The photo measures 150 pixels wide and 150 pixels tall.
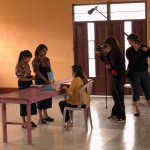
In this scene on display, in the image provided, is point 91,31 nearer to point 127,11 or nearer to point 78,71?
point 127,11

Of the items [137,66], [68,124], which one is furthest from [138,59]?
[68,124]

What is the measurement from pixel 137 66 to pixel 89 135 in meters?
1.65

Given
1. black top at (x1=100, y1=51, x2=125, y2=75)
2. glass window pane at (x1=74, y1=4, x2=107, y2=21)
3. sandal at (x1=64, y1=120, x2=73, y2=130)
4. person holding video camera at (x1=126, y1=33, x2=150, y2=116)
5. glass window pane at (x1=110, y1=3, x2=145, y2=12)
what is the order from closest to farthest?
1. sandal at (x1=64, y1=120, x2=73, y2=130)
2. black top at (x1=100, y1=51, x2=125, y2=75)
3. person holding video camera at (x1=126, y1=33, x2=150, y2=116)
4. glass window pane at (x1=110, y1=3, x2=145, y2=12)
5. glass window pane at (x1=74, y1=4, x2=107, y2=21)

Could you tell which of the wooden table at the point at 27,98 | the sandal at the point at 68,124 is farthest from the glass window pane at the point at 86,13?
the sandal at the point at 68,124

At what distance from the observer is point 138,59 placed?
7188 millimetres

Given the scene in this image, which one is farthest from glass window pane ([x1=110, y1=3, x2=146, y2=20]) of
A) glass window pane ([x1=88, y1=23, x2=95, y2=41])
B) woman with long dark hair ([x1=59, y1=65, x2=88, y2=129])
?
woman with long dark hair ([x1=59, y1=65, x2=88, y2=129])

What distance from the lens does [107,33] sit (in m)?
9.93

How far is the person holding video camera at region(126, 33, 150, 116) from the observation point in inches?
281

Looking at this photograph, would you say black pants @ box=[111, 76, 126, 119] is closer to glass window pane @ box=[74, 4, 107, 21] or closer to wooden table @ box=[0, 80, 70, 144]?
wooden table @ box=[0, 80, 70, 144]

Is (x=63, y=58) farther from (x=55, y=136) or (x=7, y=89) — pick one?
(x=55, y=136)

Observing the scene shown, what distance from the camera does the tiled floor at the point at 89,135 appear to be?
562 centimetres

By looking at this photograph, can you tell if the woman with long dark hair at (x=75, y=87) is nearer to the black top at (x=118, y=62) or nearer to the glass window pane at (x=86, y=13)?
the black top at (x=118, y=62)

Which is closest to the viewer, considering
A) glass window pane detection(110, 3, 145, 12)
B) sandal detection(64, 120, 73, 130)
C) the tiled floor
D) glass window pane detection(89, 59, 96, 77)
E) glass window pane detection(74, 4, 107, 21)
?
the tiled floor

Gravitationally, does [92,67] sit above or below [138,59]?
below
